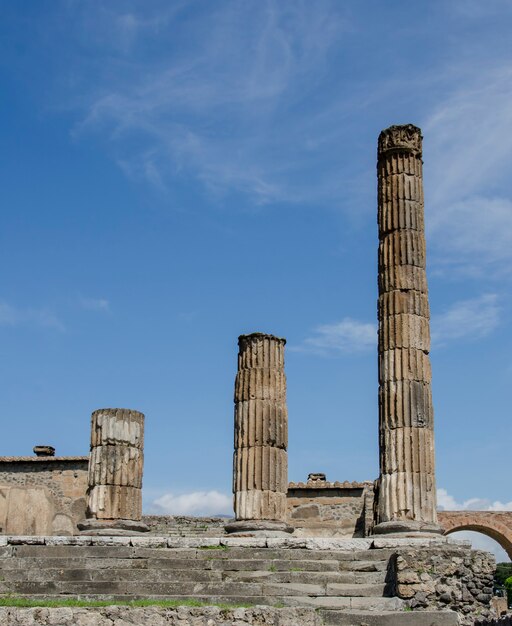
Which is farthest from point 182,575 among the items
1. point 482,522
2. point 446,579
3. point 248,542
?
point 482,522

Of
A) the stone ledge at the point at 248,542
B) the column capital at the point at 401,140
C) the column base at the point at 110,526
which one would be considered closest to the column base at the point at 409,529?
the stone ledge at the point at 248,542

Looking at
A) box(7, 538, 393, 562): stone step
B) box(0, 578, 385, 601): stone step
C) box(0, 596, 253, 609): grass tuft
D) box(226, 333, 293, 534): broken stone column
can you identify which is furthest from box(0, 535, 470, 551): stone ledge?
box(0, 596, 253, 609): grass tuft

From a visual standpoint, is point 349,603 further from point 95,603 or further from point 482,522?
point 482,522

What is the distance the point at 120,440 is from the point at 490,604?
7021mm

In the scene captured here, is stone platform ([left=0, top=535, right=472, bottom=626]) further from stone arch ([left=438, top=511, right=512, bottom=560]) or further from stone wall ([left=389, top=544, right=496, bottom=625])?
stone arch ([left=438, top=511, right=512, bottom=560])

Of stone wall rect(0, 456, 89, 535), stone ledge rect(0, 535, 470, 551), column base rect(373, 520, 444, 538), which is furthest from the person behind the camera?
stone wall rect(0, 456, 89, 535)

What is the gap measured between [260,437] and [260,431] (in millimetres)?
105

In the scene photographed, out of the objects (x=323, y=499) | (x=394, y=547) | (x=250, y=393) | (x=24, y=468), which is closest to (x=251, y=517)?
(x=250, y=393)

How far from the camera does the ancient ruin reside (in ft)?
40.1

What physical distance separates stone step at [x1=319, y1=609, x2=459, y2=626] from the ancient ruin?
0.01m

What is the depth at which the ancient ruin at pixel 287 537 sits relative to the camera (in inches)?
481

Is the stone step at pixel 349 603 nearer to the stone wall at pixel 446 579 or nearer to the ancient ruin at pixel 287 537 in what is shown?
the ancient ruin at pixel 287 537

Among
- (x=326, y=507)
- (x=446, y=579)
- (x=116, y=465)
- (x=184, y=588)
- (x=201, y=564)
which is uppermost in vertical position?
(x=116, y=465)

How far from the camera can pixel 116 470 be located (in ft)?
56.4
